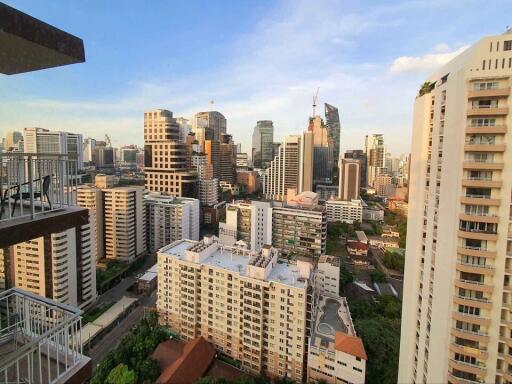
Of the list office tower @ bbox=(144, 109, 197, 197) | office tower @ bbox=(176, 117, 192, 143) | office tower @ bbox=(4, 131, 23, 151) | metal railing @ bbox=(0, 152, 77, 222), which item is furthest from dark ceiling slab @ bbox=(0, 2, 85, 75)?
office tower @ bbox=(176, 117, 192, 143)

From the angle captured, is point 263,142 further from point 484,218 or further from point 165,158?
point 484,218

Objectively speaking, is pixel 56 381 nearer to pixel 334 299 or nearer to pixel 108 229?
pixel 334 299

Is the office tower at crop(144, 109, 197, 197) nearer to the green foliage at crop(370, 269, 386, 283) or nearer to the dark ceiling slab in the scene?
the green foliage at crop(370, 269, 386, 283)

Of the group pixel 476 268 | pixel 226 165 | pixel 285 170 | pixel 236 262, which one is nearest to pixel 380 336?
pixel 236 262

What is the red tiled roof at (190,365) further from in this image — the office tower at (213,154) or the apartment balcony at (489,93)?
the office tower at (213,154)

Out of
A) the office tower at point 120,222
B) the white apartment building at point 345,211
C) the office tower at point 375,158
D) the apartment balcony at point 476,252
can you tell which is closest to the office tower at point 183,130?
the office tower at point 120,222

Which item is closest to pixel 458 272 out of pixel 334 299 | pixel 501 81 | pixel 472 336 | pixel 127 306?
pixel 472 336
